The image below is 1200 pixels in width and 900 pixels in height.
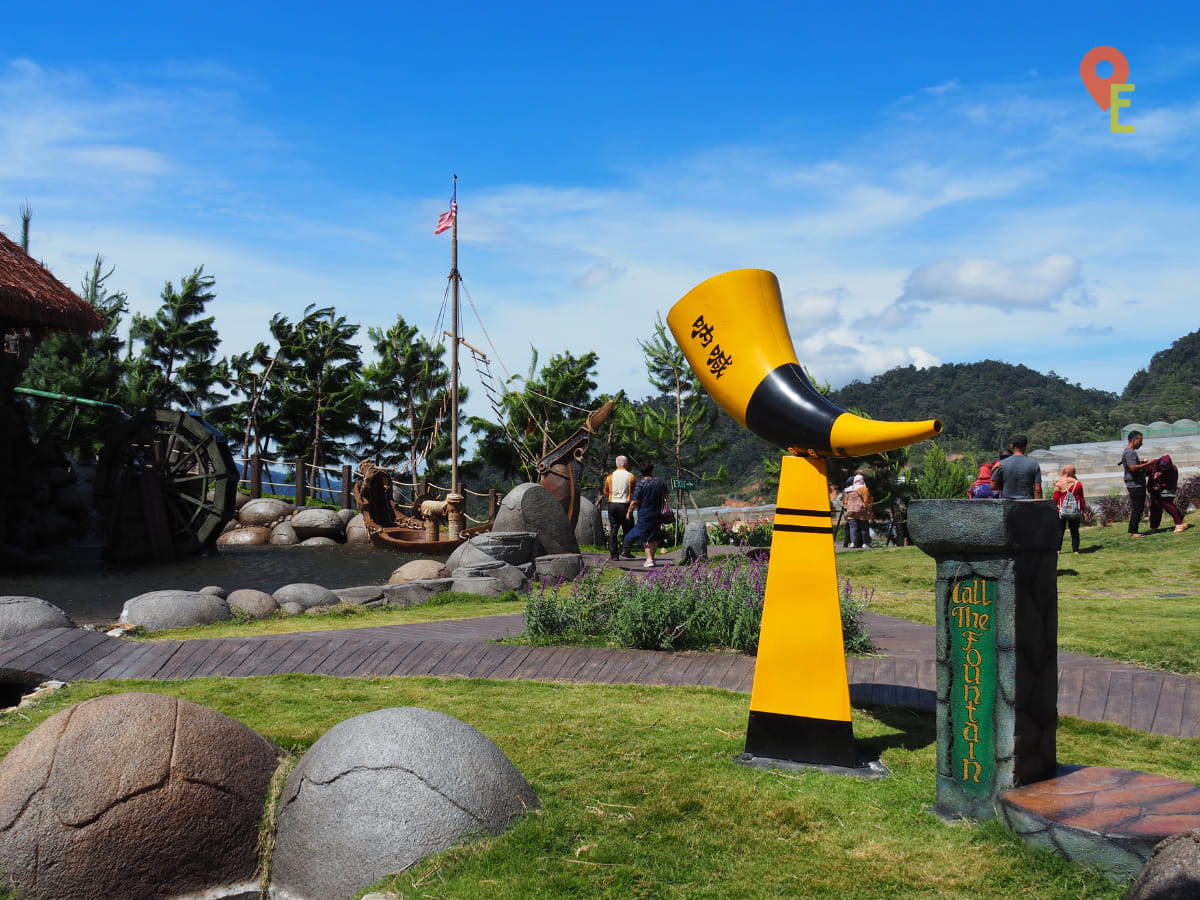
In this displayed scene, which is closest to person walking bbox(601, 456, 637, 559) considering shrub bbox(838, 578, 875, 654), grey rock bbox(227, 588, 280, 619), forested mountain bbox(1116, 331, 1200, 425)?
grey rock bbox(227, 588, 280, 619)

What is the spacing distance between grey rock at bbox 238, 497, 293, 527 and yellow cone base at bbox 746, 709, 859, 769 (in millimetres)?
21654

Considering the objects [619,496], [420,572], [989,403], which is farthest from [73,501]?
[989,403]

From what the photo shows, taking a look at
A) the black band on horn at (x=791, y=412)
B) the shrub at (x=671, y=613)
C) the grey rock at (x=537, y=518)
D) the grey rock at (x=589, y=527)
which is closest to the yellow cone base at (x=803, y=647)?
the black band on horn at (x=791, y=412)

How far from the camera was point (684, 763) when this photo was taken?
4387 mm

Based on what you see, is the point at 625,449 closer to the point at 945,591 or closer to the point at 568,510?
the point at 568,510

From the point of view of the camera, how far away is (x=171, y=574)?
16.3 meters

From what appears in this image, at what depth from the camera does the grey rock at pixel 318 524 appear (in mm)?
23047

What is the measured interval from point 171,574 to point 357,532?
6742 millimetres

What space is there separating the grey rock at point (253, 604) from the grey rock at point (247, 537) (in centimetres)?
1420

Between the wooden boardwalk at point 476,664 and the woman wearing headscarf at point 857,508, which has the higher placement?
the woman wearing headscarf at point 857,508

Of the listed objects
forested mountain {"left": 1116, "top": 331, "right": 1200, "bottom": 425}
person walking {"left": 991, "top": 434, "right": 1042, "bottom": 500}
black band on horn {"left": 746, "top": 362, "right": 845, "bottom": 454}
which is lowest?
person walking {"left": 991, "top": 434, "right": 1042, "bottom": 500}

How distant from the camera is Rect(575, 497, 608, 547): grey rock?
71.5ft

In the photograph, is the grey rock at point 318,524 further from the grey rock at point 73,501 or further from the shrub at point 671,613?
the shrub at point 671,613

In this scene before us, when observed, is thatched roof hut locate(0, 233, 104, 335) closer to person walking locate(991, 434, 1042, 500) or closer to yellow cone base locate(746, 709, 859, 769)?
person walking locate(991, 434, 1042, 500)
